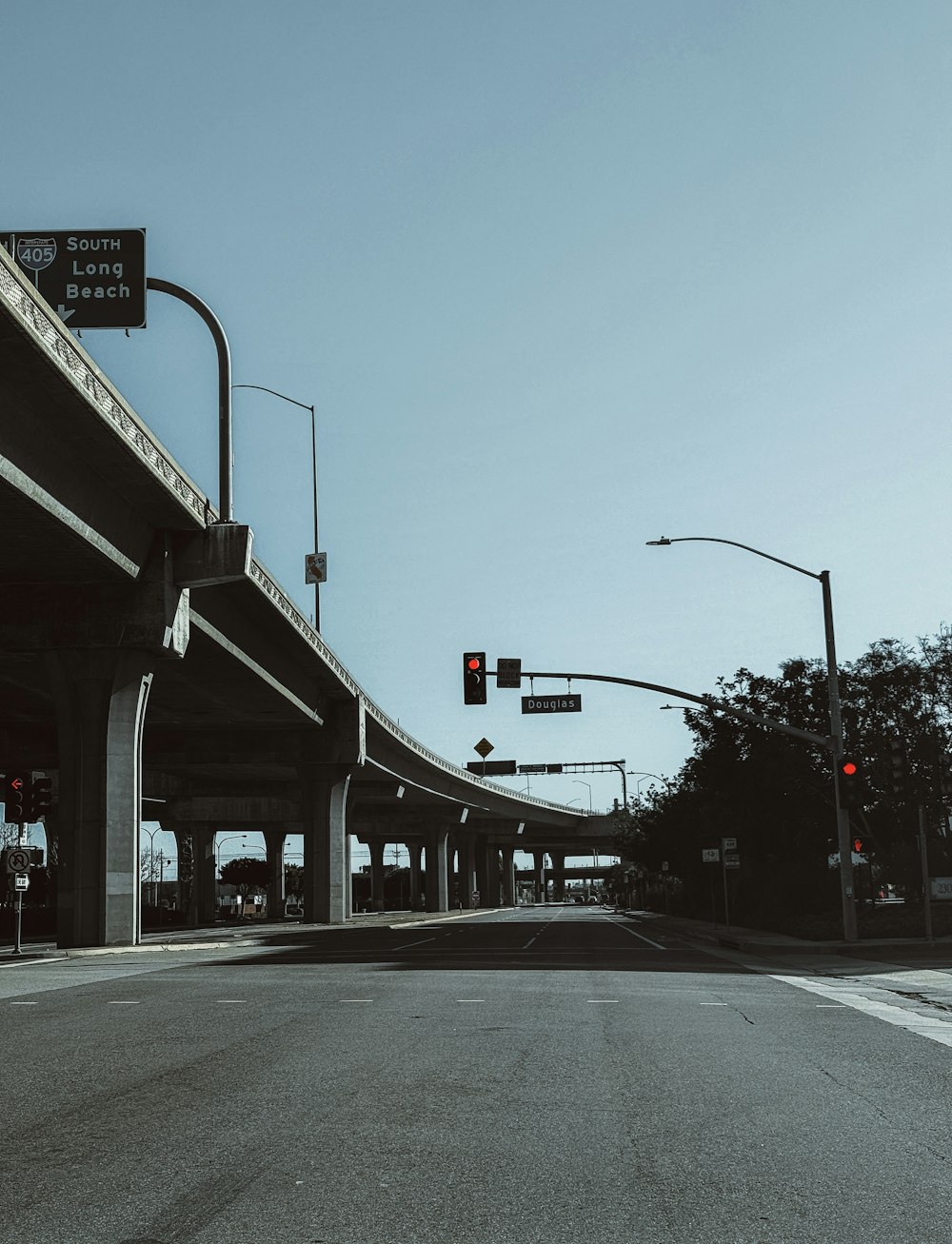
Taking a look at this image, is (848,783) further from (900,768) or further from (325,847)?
(325,847)

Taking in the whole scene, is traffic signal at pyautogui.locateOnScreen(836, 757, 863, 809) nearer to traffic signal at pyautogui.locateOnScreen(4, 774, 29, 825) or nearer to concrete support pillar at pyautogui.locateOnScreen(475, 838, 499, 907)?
traffic signal at pyautogui.locateOnScreen(4, 774, 29, 825)

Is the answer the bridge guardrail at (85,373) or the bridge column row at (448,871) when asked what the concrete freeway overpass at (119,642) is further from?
the bridge column row at (448,871)

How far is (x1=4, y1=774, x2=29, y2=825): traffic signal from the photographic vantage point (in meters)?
28.8

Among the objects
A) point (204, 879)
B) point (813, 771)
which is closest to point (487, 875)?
point (204, 879)

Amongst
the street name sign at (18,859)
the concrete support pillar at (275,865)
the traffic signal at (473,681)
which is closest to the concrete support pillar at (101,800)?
the street name sign at (18,859)

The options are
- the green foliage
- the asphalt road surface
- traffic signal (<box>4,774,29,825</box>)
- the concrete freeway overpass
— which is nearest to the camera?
the asphalt road surface

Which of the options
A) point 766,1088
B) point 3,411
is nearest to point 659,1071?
point 766,1088

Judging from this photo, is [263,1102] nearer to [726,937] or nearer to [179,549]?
[179,549]

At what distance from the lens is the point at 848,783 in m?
31.6

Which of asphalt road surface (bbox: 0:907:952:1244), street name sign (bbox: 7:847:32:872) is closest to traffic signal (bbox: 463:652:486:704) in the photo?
street name sign (bbox: 7:847:32:872)

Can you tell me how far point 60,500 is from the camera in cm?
2448

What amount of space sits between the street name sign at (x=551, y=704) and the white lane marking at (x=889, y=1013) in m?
19.2

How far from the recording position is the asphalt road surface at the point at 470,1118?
6.07m

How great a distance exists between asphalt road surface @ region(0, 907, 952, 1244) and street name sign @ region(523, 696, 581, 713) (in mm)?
23129
